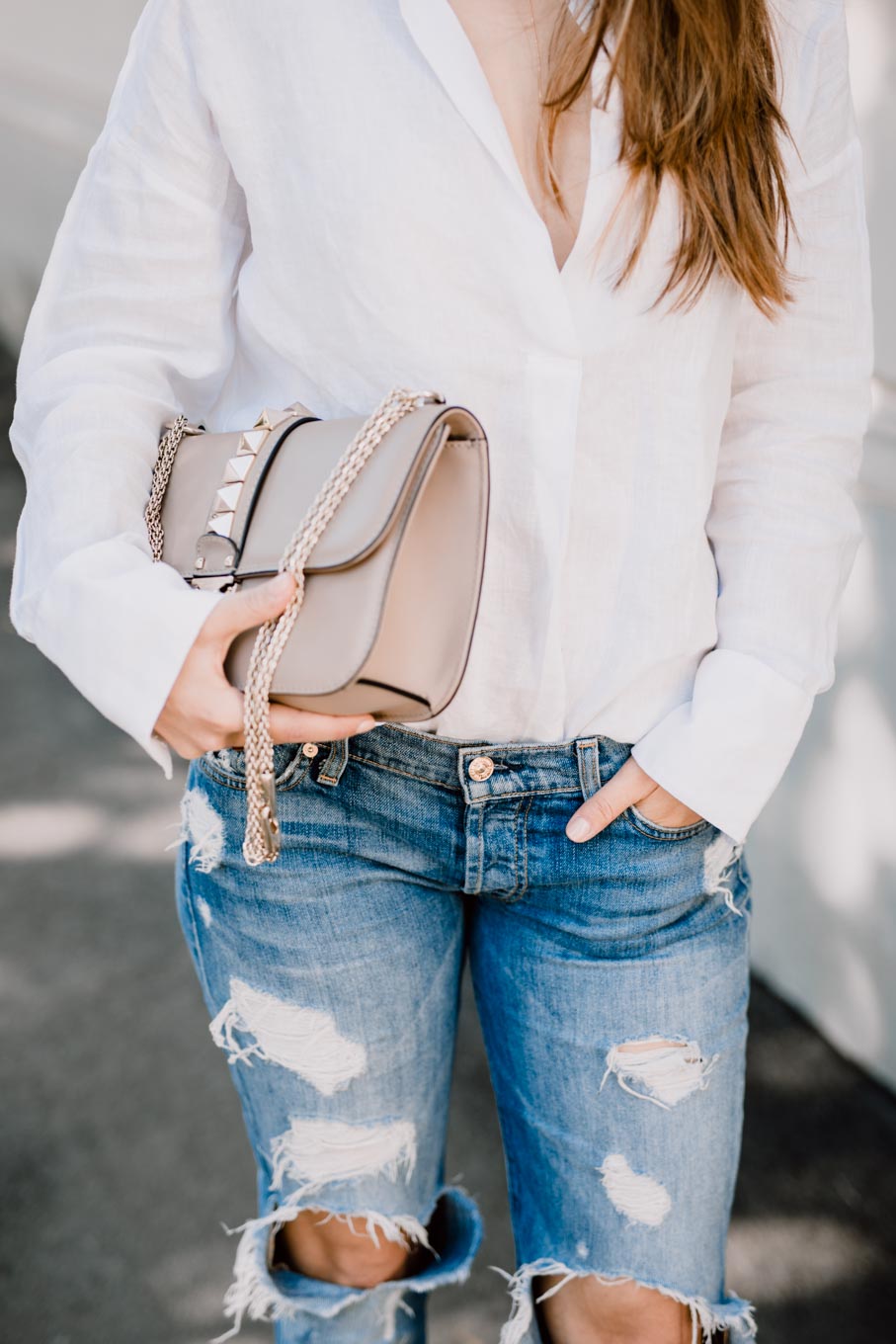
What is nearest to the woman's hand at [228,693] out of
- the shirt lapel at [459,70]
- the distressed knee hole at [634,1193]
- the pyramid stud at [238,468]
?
the pyramid stud at [238,468]

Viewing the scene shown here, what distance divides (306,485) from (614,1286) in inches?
28.4

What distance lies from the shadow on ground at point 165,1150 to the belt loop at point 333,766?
1.05m

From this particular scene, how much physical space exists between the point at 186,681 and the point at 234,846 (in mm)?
202

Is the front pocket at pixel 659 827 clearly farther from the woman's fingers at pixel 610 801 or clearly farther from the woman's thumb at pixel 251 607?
the woman's thumb at pixel 251 607

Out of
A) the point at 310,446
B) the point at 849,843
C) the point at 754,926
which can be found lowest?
the point at 754,926

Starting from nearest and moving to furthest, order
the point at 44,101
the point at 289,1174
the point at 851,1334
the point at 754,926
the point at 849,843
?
the point at 289,1174 < the point at 851,1334 < the point at 849,843 < the point at 754,926 < the point at 44,101

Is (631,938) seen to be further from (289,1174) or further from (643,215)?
(643,215)

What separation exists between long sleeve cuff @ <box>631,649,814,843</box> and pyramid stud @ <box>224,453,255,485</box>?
1.21ft

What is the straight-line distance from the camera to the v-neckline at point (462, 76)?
847 mm

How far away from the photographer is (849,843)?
1924mm

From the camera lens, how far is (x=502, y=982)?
105 cm

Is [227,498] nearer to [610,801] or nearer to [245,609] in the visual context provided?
[245,609]

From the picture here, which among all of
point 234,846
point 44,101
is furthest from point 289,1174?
point 44,101

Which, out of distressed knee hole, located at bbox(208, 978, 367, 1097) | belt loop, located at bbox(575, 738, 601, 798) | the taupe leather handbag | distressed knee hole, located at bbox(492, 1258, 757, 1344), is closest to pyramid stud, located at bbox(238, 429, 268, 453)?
the taupe leather handbag
